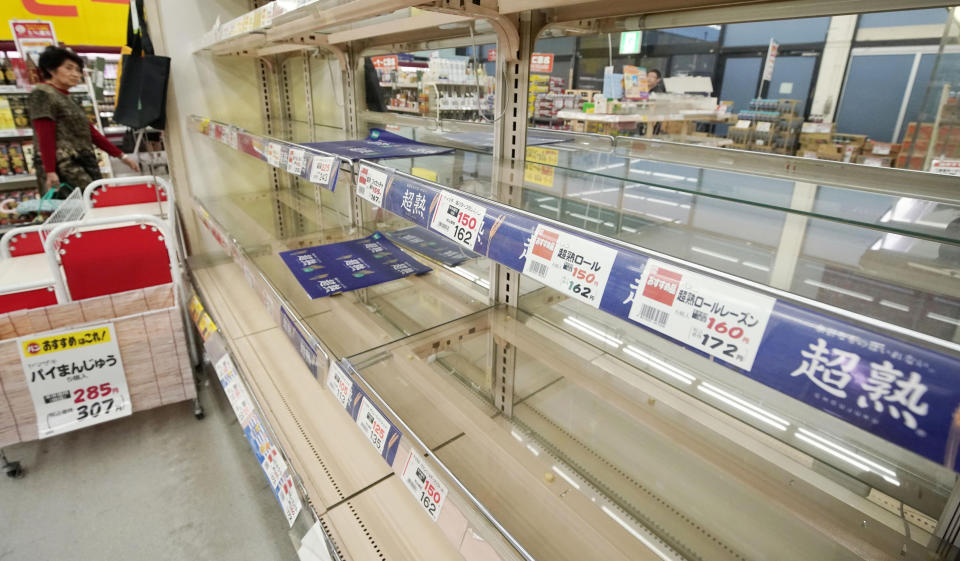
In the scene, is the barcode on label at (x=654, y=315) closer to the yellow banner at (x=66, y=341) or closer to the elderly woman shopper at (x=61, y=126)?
the yellow banner at (x=66, y=341)

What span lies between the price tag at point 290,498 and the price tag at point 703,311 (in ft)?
3.40

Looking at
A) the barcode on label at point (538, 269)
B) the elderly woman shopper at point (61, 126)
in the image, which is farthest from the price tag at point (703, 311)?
the elderly woman shopper at point (61, 126)

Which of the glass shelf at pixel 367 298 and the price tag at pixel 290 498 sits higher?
the glass shelf at pixel 367 298

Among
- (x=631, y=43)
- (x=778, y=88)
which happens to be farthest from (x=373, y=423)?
(x=778, y=88)

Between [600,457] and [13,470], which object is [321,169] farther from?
[13,470]

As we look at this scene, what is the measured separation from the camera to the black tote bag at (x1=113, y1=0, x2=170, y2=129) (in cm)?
238

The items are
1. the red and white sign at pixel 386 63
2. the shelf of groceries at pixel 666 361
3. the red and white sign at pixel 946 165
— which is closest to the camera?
the shelf of groceries at pixel 666 361

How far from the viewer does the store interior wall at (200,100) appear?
251cm

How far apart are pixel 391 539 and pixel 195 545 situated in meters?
0.97

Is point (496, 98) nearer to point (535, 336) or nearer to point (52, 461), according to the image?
point (535, 336)

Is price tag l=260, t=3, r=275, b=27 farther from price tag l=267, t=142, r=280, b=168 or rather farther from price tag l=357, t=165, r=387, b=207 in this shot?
price tag l=357, t=165, r=387, b=207

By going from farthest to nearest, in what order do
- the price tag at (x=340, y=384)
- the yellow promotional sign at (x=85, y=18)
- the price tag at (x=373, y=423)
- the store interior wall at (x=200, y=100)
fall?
the yellow promotional sign at (x=85, y=18)
the store interior wall at (x=200, y=100)
the price tag at (x=340, y=384)
the price tag at (x=373, y=423)

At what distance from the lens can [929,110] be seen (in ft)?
7.97

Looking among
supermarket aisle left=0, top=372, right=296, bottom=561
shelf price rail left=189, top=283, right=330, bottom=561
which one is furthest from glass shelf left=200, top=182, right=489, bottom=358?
supermarket aisle left=0, top=372, right=296, bottom=561
